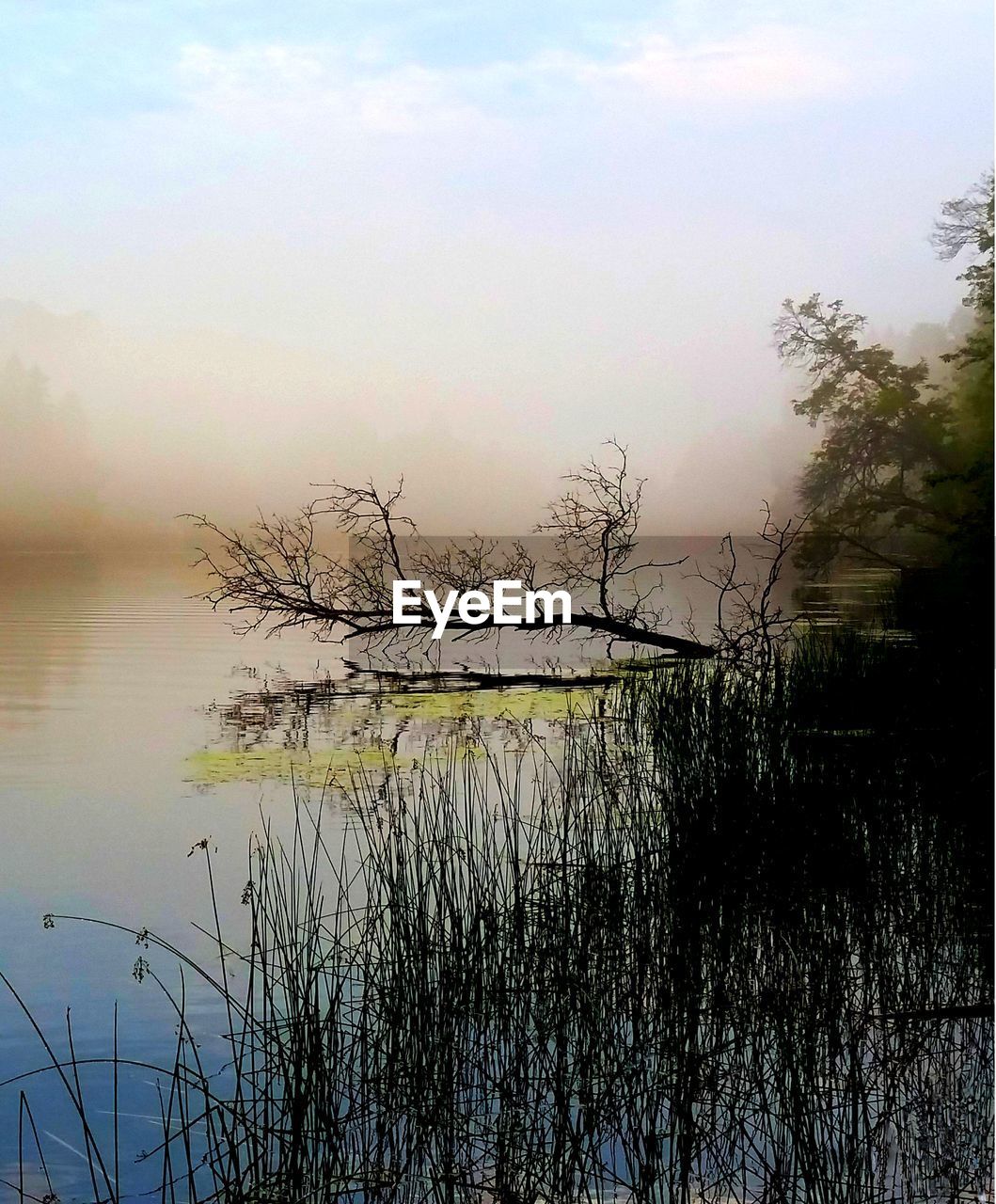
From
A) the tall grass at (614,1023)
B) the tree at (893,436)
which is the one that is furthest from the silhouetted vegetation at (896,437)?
the tall grass at (614,1023)

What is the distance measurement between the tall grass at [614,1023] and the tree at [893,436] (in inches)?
315

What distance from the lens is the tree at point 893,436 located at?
12836mm

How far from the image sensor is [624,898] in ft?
14.5

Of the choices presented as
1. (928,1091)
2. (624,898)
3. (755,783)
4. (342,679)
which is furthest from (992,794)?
(342,679)

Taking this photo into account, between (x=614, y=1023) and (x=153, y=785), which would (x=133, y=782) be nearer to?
(x=153, y=785)

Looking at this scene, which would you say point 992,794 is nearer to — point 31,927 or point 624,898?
point 624,898

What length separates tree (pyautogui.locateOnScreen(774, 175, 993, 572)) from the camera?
12.8 metres

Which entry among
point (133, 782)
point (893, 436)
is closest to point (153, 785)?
point (133, 782)

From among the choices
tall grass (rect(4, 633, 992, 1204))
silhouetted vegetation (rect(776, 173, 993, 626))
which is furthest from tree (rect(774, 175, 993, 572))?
tall grass (rect(4, 633, 992, 1204))

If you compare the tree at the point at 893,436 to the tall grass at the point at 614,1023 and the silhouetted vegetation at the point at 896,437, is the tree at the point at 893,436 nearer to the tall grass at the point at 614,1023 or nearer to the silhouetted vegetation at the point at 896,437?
the silhouetted vegetation at the point at 896,437

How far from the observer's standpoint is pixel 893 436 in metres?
13.4

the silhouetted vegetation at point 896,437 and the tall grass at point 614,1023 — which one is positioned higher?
the silhouetted vegetation at point 896,437

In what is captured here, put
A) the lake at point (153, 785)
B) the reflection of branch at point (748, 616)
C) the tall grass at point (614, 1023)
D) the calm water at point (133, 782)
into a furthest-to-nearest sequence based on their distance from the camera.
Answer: the reflection of branch at point (748, 616)
the calm water at point (133, 782)
the lake at point (153, 785)
the tall grass at point (614, 1023)

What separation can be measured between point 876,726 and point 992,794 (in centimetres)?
146
